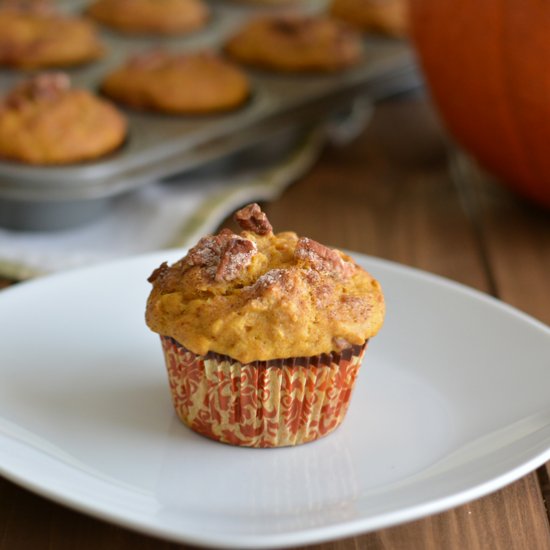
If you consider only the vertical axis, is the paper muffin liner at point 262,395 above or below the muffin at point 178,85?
above

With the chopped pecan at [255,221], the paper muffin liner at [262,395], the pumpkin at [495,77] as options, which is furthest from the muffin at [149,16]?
the paper muffin liner at [262,395]

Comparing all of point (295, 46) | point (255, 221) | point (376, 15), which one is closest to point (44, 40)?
point (295, 46)

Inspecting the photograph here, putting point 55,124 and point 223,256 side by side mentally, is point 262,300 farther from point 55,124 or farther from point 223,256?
point 55,124

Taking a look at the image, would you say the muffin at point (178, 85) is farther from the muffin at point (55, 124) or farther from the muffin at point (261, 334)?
the muffin at point (261, 334)

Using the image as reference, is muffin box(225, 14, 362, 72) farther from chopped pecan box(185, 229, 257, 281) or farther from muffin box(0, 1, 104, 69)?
chopped pecan box(185, 229, 257, 281)

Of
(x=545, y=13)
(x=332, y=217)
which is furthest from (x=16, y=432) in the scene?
(x=545, y=13)

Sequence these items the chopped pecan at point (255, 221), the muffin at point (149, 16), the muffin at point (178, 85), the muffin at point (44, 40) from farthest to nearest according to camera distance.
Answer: the muffin at point (149, 16)
the muffin at point (44, 40)
the muffin at point (178, 85)
the chopped pecan at point (255, 221)

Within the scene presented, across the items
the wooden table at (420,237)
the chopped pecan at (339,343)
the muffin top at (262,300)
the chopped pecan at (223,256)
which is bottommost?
the wooden table at (420,237)
